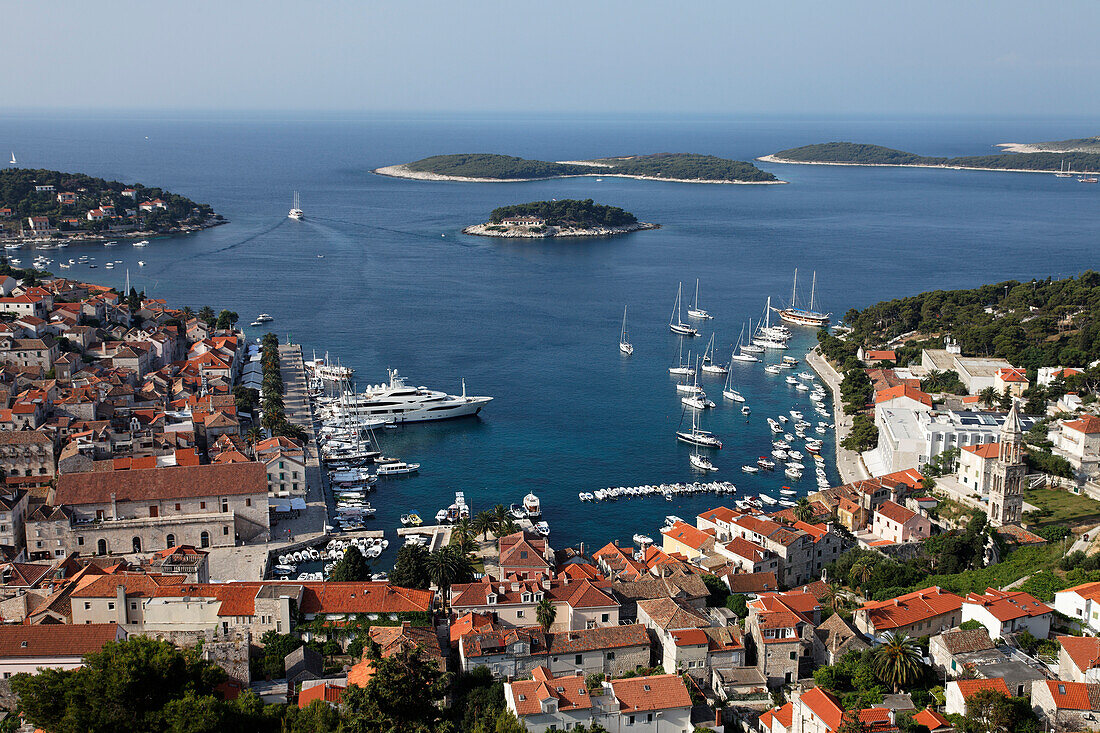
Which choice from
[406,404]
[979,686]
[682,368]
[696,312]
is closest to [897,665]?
[979,686]

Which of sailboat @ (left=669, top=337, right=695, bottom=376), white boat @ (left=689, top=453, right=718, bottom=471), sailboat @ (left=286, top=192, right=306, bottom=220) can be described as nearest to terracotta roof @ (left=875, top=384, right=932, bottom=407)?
white boat @ (left=689, top=453, right=718, bottom=471)

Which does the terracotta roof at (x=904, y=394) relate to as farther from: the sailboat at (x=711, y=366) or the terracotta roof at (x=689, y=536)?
the terracotta roof at (x=689, y=536)

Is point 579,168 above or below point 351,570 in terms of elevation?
above

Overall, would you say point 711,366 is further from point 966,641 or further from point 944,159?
point 944,159

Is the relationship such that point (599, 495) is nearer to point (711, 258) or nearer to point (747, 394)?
point (747, 394)

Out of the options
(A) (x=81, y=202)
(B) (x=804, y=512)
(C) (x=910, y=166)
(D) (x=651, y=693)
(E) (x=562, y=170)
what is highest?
(C) (x=910, y=166)

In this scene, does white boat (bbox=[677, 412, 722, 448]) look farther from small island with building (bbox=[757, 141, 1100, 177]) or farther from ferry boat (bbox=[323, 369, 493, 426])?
small island with building (bbox=[757, 141, 1100, 177])

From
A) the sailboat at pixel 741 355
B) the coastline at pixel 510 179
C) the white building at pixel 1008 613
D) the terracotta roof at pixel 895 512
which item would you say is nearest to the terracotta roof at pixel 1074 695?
the white building at pixel 1008 613
